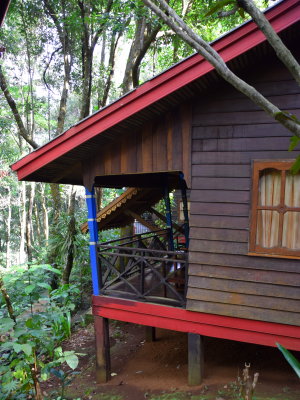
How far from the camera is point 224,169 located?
4.17 meters

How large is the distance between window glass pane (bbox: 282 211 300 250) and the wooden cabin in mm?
13

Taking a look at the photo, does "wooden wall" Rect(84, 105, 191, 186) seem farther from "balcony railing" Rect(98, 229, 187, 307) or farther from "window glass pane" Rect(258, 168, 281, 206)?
"balcony railing" Rect(98, 229, 187, 307)

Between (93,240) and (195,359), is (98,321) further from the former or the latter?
(195,359)

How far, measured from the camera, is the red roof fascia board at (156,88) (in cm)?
342

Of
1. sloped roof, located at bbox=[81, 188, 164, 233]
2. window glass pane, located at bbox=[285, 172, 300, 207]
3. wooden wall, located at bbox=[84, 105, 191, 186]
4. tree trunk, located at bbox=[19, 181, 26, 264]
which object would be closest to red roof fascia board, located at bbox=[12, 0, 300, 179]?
wooden wall, located at bbox=[84, 105, 191, 186]

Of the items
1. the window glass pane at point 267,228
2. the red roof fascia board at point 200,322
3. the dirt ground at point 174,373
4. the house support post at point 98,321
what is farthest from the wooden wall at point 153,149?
the dirt ground at point 174,373

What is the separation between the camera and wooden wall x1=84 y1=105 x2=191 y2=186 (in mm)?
4379

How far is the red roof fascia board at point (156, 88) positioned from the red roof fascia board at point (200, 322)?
2.63m

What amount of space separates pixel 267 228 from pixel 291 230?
29 cm

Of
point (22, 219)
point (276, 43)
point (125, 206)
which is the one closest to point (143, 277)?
point (125, 206)

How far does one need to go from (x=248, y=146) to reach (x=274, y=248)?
4.70 ft

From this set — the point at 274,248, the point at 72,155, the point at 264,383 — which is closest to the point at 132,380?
the point at 264,383

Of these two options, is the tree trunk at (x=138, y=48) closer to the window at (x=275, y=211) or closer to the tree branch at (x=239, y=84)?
the window at (x=275, y=211)

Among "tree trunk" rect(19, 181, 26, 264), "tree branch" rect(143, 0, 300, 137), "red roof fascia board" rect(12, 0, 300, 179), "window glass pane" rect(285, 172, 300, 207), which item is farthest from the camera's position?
"tree trunk" rect(19, 181, 26, 264)
